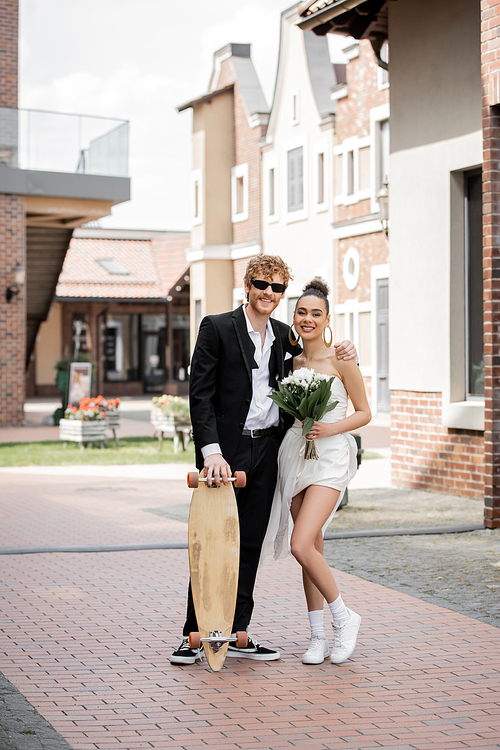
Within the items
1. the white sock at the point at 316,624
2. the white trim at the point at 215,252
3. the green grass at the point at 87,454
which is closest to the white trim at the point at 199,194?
the white trim at the point at 215,252

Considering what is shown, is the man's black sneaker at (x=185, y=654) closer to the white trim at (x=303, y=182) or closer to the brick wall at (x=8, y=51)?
the brick wall at (x=8, y=51)

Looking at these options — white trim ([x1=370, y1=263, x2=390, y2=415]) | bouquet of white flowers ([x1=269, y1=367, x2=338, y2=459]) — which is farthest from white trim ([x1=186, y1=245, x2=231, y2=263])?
bouquet of white flowers ([x1=269, y1=367, x2=338, y2=459])

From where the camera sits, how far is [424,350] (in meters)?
11.5

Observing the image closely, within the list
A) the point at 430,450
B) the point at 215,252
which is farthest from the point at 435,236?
the point at 215,252

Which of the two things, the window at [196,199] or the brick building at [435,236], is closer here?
the brick building at [435,236]

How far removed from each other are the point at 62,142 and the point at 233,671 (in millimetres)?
18446

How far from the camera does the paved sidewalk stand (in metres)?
4.13

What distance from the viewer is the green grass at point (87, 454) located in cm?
1570

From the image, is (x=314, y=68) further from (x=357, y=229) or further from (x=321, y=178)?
(x=357, y=229)

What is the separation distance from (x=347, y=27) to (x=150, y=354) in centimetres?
2999

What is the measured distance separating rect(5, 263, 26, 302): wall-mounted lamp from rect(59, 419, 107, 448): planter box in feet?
18.2

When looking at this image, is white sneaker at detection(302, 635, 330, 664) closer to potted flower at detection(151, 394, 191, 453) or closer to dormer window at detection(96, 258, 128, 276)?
potted flower at detection(151, 394, 191, 453)

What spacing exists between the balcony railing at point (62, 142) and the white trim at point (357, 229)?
5.60 metres

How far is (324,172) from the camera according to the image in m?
26.0
